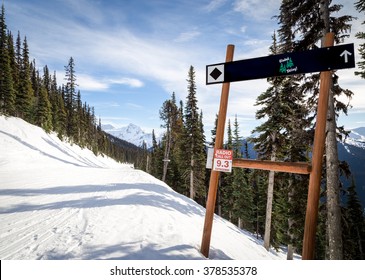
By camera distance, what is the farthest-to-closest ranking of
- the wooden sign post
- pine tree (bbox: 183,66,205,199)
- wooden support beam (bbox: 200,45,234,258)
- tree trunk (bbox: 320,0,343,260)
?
pine tree (bbox: 183,66,205,199)
tree trunk (bbox: 320,0,343,260)
wooden support beam (bbox: 200,45,234,258)
the wooden sign post

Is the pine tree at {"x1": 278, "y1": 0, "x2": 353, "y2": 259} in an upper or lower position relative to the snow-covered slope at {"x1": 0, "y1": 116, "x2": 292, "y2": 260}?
upper

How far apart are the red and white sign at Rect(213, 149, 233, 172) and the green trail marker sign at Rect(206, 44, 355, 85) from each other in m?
1.79

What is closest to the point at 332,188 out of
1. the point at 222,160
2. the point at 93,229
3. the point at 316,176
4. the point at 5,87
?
the point at 316,176

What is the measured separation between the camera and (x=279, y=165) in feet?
15.7

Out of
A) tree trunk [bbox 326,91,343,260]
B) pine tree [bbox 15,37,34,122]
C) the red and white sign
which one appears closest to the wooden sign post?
the red and white sign

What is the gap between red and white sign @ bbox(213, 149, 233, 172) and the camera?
5.24 meters

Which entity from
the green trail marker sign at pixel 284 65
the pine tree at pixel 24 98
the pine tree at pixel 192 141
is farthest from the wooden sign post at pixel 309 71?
the pine tree at pixel 24 98

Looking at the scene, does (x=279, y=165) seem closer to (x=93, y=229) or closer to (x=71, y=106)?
(x=93, y=229)

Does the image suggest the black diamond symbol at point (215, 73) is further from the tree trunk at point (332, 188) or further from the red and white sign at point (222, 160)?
the tree trunk at point (332, 188)

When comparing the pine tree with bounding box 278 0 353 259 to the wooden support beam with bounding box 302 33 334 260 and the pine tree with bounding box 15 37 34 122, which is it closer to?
the wooden support beam with bounding box 302 33 334 260

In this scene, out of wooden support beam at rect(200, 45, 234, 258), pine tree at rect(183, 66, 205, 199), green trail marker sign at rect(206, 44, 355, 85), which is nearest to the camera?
green trail marker sign at rect(206, 44, 355, 85)
